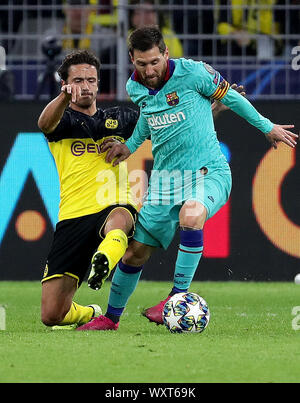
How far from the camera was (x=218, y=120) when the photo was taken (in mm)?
11656

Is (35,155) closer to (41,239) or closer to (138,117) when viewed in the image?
(41,239)

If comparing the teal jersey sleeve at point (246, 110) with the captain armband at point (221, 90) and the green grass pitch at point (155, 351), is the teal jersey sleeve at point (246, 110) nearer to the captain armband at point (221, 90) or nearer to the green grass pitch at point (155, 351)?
the captain armband at point (221, 90)

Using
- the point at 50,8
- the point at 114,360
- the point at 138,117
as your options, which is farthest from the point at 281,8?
the point at 114,360

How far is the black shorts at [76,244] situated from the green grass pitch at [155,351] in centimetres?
46

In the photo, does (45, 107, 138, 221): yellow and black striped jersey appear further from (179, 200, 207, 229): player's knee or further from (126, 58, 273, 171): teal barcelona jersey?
(179, 200, 207, 229): player's knee

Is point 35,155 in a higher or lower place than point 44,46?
lower

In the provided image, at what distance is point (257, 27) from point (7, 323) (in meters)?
5.40

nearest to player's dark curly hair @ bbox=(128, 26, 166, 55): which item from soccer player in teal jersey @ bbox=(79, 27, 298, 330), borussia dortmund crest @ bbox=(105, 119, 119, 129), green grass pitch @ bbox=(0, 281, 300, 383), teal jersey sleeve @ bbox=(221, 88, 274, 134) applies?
soccer player in teal jersey @ bbox=(79, 27, 298, 330)

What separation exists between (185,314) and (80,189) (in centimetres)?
133

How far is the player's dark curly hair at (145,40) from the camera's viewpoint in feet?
23.4

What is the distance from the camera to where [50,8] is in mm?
12031

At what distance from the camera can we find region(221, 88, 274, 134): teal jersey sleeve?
7.28m

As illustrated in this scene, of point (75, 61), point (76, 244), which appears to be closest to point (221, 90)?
point (75, 61)
